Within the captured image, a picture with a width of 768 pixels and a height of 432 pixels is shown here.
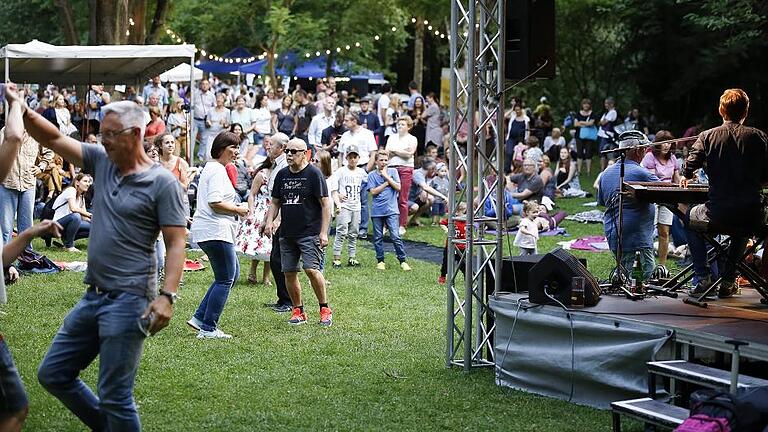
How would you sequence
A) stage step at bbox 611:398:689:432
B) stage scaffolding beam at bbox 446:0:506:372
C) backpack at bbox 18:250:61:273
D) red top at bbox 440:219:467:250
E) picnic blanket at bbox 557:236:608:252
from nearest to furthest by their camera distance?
stage step at bbox 611:398:689:432
stage scaffolding beam at bbox 446:0:506:372
red top at bbox 440:219:467:250
backpack at bbox 18:250:61:273
picnic blanket at bbox 557:236:608:252

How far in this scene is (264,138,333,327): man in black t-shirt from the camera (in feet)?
34.1

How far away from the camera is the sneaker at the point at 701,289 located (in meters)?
9.30

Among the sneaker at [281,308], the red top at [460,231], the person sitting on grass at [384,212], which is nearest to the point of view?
the red top at [460,231]

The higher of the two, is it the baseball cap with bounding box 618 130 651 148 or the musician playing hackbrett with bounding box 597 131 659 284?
the baseball cap with bounding box 618 130 651 148

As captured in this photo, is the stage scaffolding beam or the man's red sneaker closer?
the stage scaffolding beam

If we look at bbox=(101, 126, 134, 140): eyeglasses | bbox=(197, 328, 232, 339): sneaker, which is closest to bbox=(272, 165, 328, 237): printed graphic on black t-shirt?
bbox=(197, 328, 232, 339): sneaker

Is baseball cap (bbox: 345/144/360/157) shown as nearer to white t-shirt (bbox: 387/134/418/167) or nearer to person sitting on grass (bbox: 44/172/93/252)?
white t-shirt (bbox: 387/134/418/167)

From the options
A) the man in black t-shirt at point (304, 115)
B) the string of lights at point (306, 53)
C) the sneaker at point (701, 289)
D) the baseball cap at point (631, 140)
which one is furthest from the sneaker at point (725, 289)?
the string of lights at point (306, 53)

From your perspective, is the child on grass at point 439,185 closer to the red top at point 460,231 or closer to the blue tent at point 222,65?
the red top at point 460,231

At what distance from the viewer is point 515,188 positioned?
19234mm

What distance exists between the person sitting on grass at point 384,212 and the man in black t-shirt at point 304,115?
9.67 metres

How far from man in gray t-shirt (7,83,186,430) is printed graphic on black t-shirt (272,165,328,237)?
488cm

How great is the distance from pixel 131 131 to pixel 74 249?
11.3m

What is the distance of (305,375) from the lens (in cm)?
868
